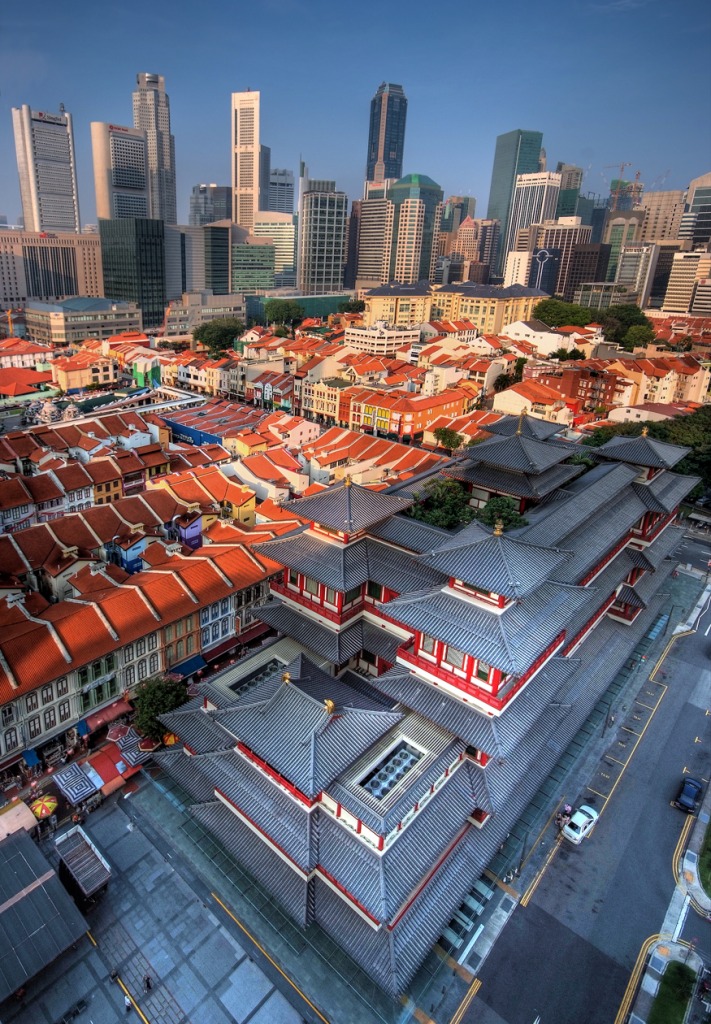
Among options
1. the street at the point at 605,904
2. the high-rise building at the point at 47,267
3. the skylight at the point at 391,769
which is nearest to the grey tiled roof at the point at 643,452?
the street at the point at 605,904

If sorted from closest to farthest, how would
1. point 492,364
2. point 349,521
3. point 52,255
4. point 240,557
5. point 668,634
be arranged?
point 349,521
point 240,557
point 668,634
point 492,364
point 52,255

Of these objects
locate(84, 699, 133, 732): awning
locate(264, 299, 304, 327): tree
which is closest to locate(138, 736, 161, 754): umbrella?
locate(84, 699, 133, 732): awning

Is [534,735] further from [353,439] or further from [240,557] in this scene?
[353,439]

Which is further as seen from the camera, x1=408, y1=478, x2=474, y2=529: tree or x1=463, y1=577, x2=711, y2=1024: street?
x1=408, y1=478, x2=474, y2=529: tree

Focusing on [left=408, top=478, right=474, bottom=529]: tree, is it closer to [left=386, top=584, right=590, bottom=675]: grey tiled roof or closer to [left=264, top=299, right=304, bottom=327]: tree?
[left=386, top=584, right=590, bottom=675]: grey tiled roof

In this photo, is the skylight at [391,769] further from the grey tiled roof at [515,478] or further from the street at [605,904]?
the grey tiled roof at [515,478]

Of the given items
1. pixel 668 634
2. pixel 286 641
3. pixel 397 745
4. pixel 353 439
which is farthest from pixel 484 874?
pixel 353 439
